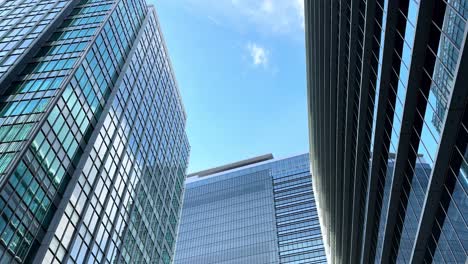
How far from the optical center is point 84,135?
1555 inches

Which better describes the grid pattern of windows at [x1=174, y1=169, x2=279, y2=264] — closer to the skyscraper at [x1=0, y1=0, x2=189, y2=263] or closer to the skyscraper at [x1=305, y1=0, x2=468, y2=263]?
the skyscraper at [x1=0, y1=0, x2=189, y2=263]

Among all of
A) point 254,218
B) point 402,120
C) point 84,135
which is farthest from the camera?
point 254,218

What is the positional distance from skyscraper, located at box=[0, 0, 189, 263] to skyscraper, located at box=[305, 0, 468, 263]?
23.2 m

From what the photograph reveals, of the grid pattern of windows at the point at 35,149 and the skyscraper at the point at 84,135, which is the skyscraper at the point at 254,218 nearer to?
the skyscraper at the point at 84,135

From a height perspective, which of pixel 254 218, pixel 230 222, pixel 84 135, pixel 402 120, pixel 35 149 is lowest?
pixel 402 120

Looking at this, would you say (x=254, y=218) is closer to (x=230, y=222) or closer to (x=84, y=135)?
(x=230, y=222)

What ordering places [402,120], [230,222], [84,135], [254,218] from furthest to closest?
[230,222] → [254,218] → [84,135] → [402,120]

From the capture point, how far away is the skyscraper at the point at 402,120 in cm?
2002

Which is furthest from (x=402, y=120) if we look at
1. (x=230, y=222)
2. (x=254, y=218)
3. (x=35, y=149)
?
(x=230, y=222)

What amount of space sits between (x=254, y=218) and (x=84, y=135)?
107474 millimetres

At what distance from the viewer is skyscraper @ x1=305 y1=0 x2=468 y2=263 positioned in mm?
20016

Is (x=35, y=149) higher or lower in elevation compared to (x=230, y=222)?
lower

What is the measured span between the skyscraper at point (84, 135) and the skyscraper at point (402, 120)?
76.0 ft

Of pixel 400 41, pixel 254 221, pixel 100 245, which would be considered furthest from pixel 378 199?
pixel 254 221
